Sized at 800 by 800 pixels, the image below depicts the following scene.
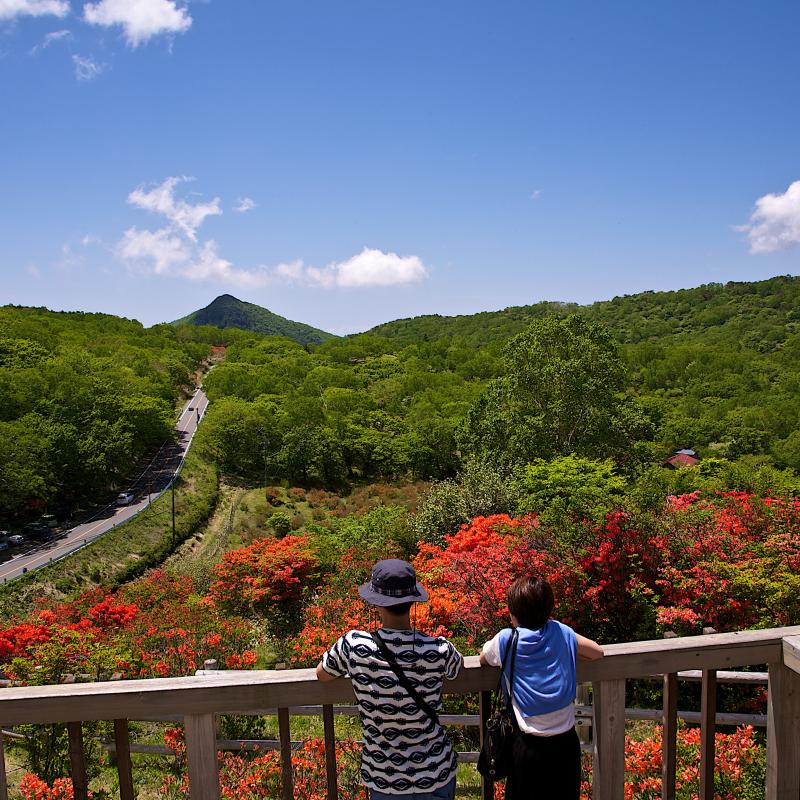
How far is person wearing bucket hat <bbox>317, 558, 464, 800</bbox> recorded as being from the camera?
5.46 ft

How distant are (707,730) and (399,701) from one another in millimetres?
995

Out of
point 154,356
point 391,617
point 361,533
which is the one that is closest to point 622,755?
point 391,617

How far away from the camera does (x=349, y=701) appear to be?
1.67 meters

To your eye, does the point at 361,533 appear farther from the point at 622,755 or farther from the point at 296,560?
the point at 622,755

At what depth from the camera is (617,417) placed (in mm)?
17656

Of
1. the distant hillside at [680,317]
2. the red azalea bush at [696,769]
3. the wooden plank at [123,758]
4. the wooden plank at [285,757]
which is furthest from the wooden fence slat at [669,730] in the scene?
the distant hillside at [680,317]

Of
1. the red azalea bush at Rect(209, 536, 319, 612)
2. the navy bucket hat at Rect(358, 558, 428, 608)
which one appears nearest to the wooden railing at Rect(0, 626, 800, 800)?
the navy bucket hat at Rect(358, 558, 428, 608)

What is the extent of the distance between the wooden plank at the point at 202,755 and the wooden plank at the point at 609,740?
1124 millimetres

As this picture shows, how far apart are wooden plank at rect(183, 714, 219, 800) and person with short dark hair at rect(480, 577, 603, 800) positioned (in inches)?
31.6

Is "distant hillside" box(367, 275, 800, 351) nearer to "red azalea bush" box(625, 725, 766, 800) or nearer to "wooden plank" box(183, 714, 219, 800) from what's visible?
"red azalea bush" box(625, 725, 766, 800)

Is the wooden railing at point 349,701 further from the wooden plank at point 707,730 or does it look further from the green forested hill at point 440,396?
the green forested hill at point 440,396

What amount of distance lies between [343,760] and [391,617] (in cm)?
319

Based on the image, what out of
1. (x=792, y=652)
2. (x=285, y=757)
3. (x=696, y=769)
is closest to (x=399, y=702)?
(x=285, y=757)

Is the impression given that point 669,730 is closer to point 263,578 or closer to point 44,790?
point 44,790
